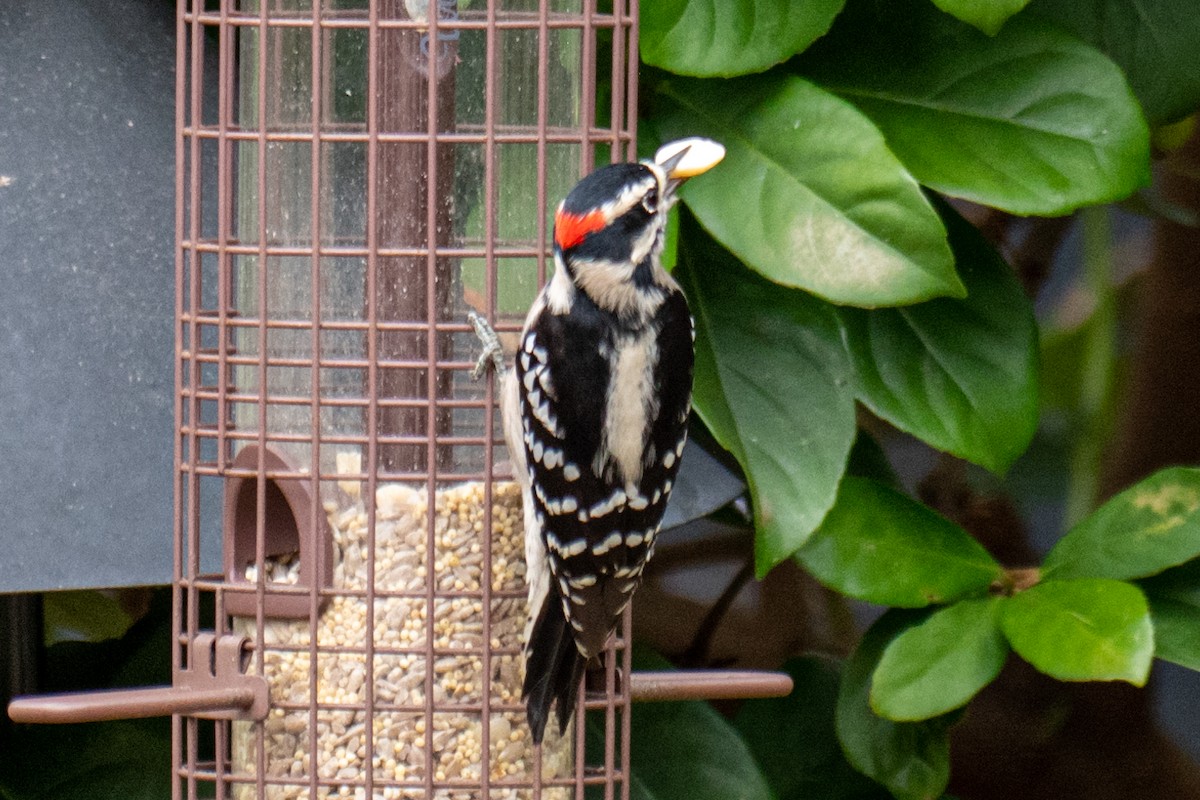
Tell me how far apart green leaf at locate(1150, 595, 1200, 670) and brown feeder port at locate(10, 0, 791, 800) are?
594 millimetres

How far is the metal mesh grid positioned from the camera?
7.29ft

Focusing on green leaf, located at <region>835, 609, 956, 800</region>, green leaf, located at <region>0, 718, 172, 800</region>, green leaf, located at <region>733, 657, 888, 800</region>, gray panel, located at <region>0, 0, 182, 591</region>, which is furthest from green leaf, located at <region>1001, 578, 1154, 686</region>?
green leaf, located at <region>0, 718, 172, 800</region>

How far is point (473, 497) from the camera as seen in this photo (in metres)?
2.31

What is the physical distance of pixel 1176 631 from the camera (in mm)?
2475

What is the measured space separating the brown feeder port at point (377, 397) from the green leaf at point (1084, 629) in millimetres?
362

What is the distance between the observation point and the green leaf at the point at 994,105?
2412 millimetres

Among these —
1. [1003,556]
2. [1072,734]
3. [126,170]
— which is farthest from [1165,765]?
[126,170]

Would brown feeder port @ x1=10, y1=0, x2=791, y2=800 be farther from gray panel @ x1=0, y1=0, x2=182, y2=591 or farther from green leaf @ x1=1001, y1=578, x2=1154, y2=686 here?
green leaf @ x1=1001, y1=578, x2=1154, y2=686

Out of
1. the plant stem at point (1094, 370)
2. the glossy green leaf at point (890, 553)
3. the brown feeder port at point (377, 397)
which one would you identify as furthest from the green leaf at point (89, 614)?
the plant stem at point (1094, 370)

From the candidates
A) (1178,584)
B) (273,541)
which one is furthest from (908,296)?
(273,541)

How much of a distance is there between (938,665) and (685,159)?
32.3 inches

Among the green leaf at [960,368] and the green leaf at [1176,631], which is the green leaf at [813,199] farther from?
the green leaf at [1176,631]

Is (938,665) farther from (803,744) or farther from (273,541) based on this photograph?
(273,541)

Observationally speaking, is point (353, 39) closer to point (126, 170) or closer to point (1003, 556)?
point (126, 170)
